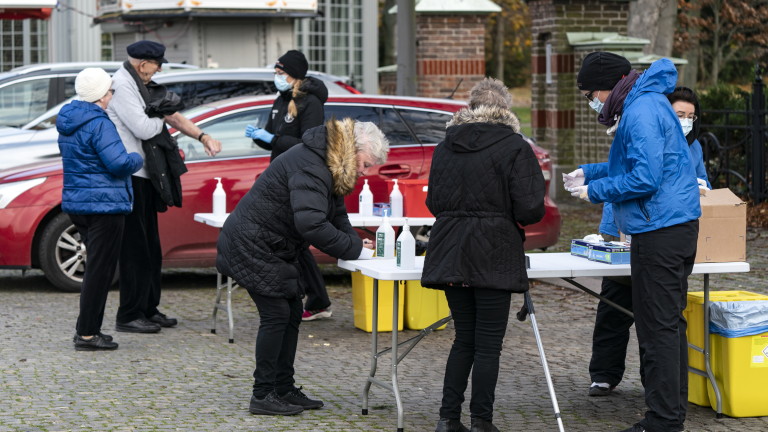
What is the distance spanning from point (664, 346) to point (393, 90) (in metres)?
15.7

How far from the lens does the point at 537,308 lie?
1034cm

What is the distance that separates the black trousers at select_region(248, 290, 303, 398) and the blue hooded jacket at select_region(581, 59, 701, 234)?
176cm

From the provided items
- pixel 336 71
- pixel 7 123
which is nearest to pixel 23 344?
pixel 7 123

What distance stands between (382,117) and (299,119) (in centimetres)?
204

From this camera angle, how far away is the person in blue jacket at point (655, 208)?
608cm

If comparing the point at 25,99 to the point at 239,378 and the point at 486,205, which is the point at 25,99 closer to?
the point at 239,378

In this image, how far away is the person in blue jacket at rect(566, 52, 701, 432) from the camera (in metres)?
6.08

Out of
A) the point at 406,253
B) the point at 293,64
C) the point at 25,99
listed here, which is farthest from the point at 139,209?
the point at 25,99

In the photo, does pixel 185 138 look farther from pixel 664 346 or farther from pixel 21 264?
pixel 664 346

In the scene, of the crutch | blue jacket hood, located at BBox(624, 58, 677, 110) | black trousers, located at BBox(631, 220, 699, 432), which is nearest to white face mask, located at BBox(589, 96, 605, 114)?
blue jacket hood, located at BBox(624, 58, 677, 110)

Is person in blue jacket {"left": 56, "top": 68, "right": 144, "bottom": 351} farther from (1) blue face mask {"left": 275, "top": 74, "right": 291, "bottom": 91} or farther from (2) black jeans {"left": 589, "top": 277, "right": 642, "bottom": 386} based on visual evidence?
(2) black jeans {"left": 589, "top": 277, "right": 642, "bottom": 386}

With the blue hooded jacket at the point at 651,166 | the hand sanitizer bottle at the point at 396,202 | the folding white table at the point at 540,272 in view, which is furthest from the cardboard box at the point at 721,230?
the hand sanitizer bottle at the point at 396,202

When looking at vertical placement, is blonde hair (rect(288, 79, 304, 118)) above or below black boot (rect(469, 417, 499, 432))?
above

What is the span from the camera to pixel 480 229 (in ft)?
20.0
